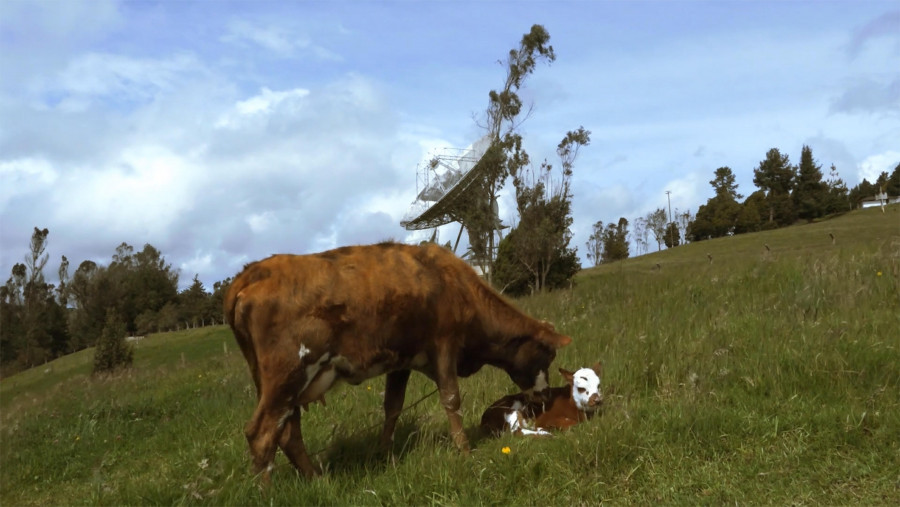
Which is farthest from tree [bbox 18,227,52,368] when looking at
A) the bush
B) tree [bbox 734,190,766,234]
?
tree [bbox 734,190,766,234]

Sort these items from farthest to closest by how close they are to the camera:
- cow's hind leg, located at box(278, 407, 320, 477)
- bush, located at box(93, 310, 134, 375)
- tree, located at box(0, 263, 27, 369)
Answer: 1. tree, located at box(0, 263, 27, 369)
2. bush, located at box(93, 310, 134, 375)
3. cow's hind leg, located at box(278, 407, 320, 477)

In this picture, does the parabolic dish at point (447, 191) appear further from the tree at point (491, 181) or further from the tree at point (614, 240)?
the tree at point (614, 240)

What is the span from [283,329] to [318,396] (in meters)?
0.61

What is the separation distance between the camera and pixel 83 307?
76.7 metres

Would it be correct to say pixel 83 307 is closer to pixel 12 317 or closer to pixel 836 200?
pixel 12 317

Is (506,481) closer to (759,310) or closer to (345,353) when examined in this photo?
(345,353)

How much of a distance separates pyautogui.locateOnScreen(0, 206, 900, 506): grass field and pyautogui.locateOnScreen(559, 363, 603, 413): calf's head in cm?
13

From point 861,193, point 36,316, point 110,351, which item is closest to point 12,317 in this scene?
point 36,316

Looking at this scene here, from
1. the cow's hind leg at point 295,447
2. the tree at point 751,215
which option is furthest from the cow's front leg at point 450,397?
the tree at point 751,215

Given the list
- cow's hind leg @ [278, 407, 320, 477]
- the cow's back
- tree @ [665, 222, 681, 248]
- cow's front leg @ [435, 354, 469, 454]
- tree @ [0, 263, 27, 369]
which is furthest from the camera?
tree @ [665, 222, 681, 248]

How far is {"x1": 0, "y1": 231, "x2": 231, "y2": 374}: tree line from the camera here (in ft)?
239

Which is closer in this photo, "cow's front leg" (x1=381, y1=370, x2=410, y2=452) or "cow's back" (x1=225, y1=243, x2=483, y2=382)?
"cow's back" (x1=225, y1=243, x2=483, y2=382)

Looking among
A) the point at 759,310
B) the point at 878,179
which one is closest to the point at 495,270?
the point at 759,310

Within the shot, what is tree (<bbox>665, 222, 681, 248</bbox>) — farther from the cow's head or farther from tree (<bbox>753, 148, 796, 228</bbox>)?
the cow's head
